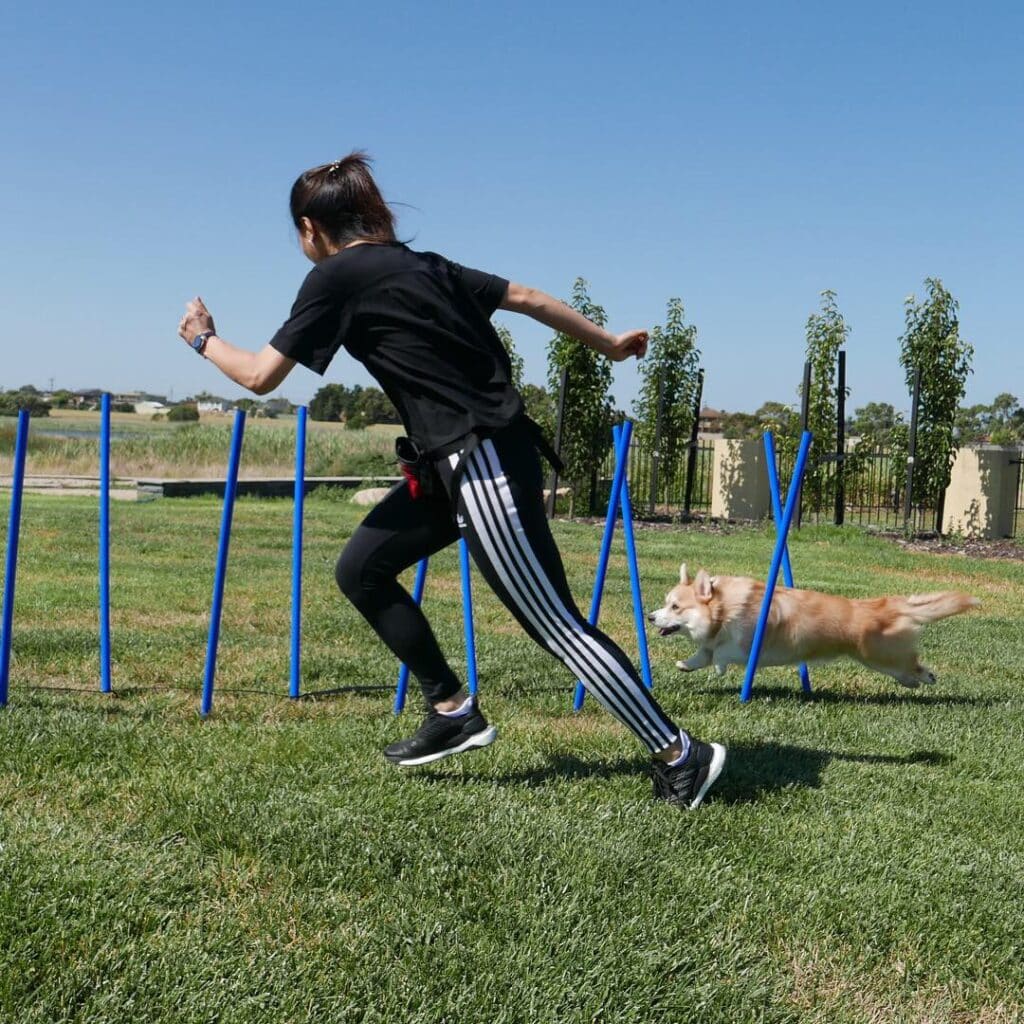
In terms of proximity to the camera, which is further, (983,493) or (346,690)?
(983,493)

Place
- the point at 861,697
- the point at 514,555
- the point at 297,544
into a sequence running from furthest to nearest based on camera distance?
the point at 861,697 → the point at 297,544 → the point at 514,555

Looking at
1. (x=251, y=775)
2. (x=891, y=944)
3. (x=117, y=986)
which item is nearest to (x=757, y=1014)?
(x=891, y=944)

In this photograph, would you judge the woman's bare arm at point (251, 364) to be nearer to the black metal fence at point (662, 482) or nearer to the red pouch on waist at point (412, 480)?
the red pouch on waist at point (412, 480)

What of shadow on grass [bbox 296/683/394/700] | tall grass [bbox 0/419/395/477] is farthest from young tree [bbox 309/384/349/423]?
shadow on grass [bbox 296/683/394/700]

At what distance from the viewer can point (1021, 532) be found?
1797 centimetres

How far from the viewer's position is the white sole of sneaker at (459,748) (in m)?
3.68

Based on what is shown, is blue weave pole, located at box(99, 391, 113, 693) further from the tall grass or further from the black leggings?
the tall grass

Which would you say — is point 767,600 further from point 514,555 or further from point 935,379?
point 935,379

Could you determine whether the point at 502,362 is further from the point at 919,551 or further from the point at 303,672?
the point at 919,551

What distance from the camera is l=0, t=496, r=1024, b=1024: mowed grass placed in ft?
7.89

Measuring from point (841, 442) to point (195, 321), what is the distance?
1400cm

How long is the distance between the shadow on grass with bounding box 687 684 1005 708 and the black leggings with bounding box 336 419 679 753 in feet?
6.83

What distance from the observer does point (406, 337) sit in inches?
132

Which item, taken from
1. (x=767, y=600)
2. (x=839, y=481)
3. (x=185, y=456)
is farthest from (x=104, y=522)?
(x=185, y=456)
